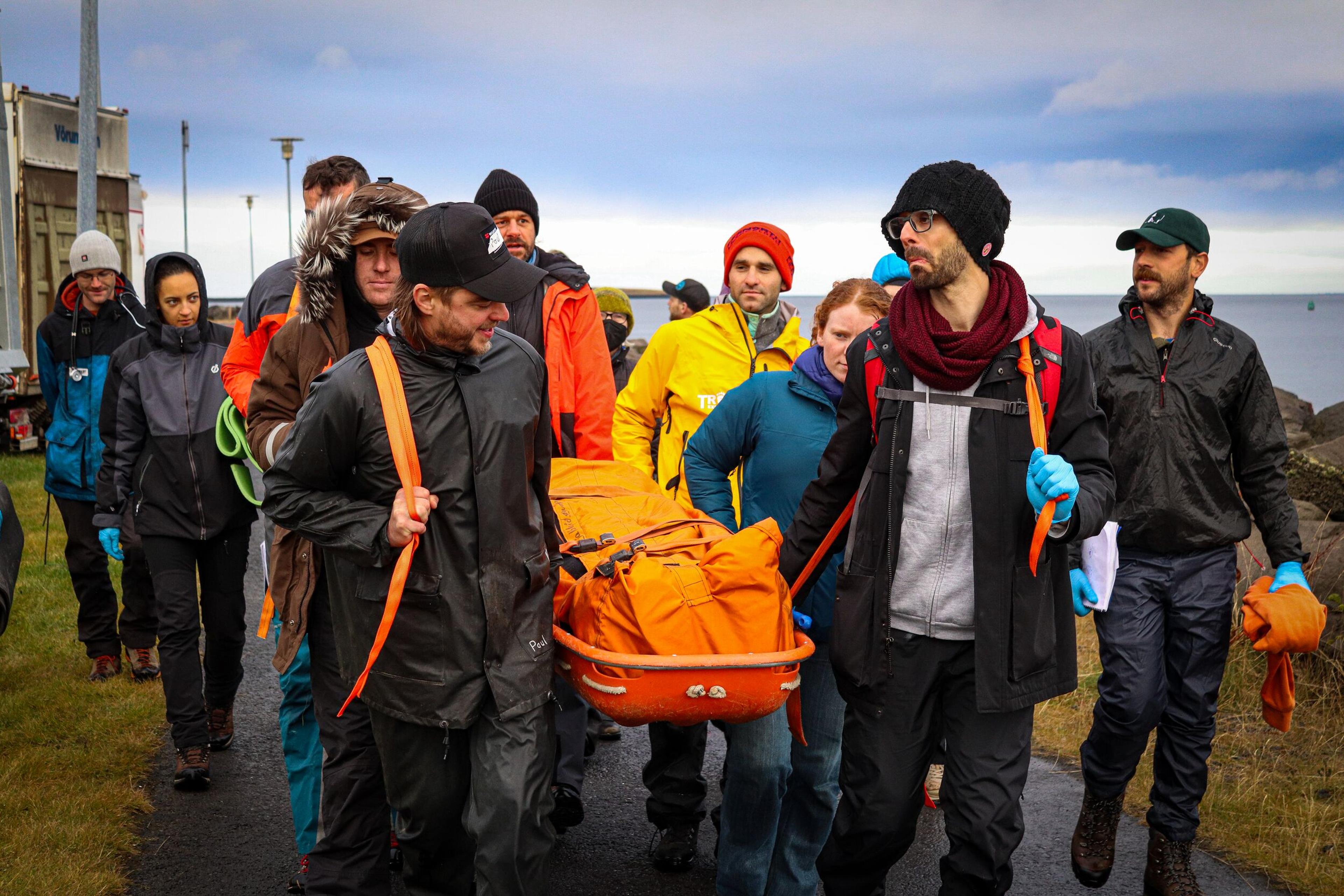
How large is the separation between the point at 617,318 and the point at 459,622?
6241 millimetres

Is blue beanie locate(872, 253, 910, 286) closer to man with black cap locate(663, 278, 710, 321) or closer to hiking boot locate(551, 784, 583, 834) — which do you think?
hiking boot locate(551, 784, 583, 834)

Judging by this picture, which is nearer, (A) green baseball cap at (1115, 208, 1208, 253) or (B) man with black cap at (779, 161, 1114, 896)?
(B) man with black cap at (779, 161, 1114, 896)

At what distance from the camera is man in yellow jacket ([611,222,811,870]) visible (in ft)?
15.8

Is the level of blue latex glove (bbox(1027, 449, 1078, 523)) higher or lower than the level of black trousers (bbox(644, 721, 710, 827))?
higher

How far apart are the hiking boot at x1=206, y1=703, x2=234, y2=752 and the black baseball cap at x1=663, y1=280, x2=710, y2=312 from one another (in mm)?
6848

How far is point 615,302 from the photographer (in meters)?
9.51

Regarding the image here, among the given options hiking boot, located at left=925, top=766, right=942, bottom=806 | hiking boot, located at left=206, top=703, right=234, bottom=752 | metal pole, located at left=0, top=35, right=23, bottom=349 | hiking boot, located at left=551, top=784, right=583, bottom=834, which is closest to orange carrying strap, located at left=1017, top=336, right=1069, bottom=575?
hiking boot, located at left=551, top=784, right=583, bottom=834

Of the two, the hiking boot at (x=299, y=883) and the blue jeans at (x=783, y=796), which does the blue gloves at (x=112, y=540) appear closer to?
the hiking boot at (x=299, y=883)

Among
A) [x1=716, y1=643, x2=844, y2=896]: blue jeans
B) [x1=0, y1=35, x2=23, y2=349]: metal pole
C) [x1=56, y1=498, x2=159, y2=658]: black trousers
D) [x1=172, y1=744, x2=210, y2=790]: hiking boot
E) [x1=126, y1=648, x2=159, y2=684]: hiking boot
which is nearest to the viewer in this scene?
[x1=716, y1=643, x2=844, y2=896]: blue jeans

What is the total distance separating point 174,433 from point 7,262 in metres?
3.53

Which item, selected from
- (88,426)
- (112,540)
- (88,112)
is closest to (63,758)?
(112,540)

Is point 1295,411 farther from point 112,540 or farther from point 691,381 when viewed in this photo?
point 112,540

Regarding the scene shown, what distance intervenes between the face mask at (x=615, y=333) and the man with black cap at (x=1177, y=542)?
14.6 ft

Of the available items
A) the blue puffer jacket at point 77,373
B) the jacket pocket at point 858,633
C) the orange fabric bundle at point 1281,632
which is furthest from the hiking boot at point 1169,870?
the blue puffer jacket at point 77,373
